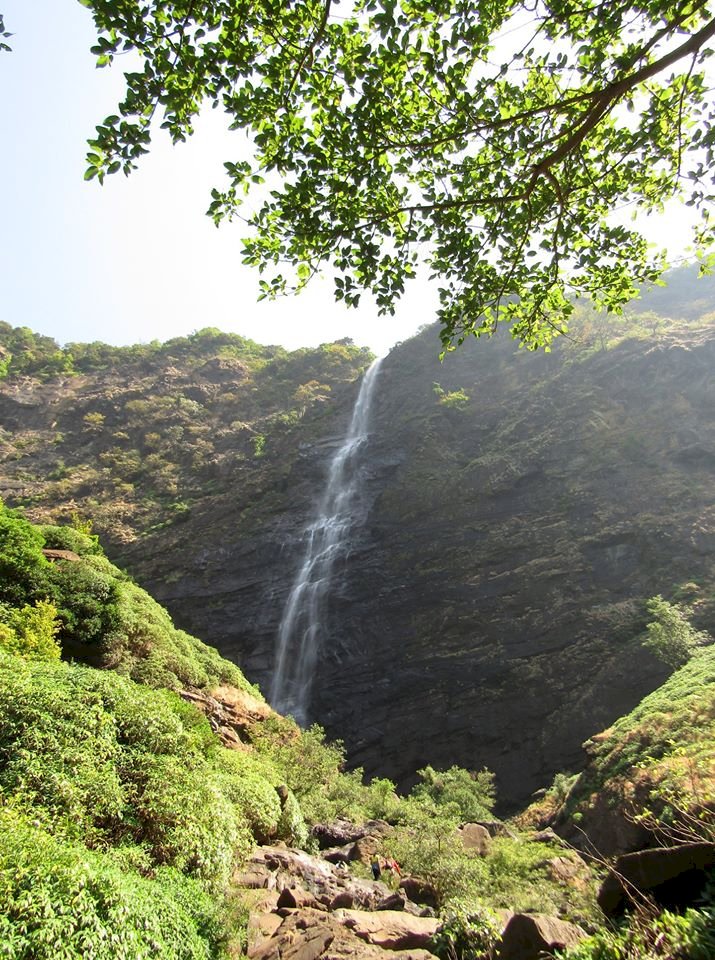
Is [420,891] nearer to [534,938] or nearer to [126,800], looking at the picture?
[534,938]

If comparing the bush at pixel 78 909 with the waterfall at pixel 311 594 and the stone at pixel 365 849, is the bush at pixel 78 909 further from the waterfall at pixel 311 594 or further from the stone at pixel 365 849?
the waterfall at pixel 311 594

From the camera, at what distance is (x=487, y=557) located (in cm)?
2856

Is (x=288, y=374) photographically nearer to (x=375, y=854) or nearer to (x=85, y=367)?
(x=85, y=367)

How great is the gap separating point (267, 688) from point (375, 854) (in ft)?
53.0

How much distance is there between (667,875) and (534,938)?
181cm

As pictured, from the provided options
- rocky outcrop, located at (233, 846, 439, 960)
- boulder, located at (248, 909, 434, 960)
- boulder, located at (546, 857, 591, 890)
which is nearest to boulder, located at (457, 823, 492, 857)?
boulder, located at (546, 857, 591, 890)

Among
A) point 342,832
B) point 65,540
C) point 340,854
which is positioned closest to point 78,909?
point 340,854

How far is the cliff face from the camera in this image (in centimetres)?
2330

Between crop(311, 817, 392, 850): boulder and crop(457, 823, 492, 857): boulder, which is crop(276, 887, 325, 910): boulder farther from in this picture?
crop(457, 823, 492, 857): boulder

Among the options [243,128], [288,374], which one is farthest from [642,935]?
[288,374]

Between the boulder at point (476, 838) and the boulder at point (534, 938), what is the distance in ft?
22.4

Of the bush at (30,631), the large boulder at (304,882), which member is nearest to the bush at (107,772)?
the large boulder at (304,882)

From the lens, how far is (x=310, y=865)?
9.39 m

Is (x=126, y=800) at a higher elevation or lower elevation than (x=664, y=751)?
higher
